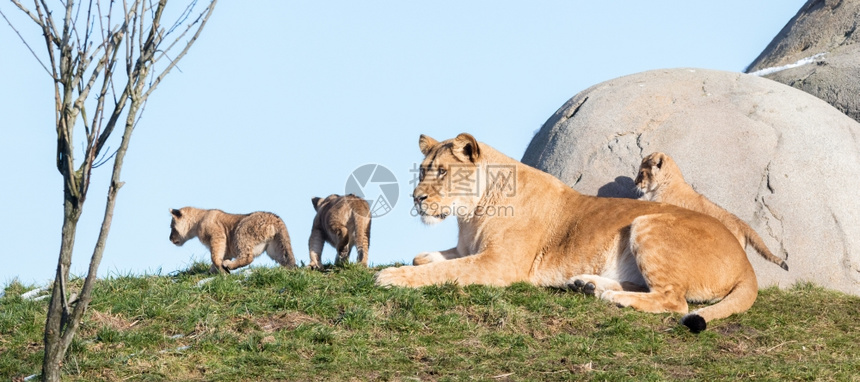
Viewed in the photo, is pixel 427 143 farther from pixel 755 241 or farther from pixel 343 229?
pixel 755 241

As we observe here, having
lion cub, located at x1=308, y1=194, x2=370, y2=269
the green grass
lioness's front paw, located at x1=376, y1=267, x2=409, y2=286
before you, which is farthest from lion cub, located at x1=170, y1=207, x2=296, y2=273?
lioness's front paw, located at x1=376, y1=267, x2=409, y2=286

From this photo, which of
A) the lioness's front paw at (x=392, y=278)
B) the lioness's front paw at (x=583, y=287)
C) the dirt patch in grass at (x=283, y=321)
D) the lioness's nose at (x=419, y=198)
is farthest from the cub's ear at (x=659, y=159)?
the dirt patch in grass at (x=283, y=321)

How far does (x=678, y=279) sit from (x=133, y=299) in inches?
204

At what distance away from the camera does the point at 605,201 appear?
943 centimetres

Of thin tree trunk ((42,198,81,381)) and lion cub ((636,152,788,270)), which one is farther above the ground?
thin tree trunk ((42,198,81,381))

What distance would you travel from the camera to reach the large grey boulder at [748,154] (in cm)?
1146

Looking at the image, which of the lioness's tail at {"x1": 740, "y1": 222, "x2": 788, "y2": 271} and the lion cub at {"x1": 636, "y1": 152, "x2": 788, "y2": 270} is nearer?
the lioness's tail at {"x1": 740, "y1": 222, "x2": 788, "y2": 271}

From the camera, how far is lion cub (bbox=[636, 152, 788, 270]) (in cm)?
1058

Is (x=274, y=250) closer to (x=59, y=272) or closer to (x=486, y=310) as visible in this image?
(x=486, y=310)

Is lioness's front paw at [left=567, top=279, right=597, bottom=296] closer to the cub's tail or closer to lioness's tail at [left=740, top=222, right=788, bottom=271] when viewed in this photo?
lioness's tail at [left=740, top=222, right=788, bottom=271]

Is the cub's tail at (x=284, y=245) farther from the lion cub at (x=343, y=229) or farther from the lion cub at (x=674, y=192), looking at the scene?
the lion cub at (x=674, y=192)

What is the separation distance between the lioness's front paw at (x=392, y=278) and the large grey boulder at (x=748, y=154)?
165 inches

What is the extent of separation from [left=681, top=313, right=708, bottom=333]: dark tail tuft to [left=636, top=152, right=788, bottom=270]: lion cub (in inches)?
124

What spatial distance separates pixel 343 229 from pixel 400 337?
3.88 m
